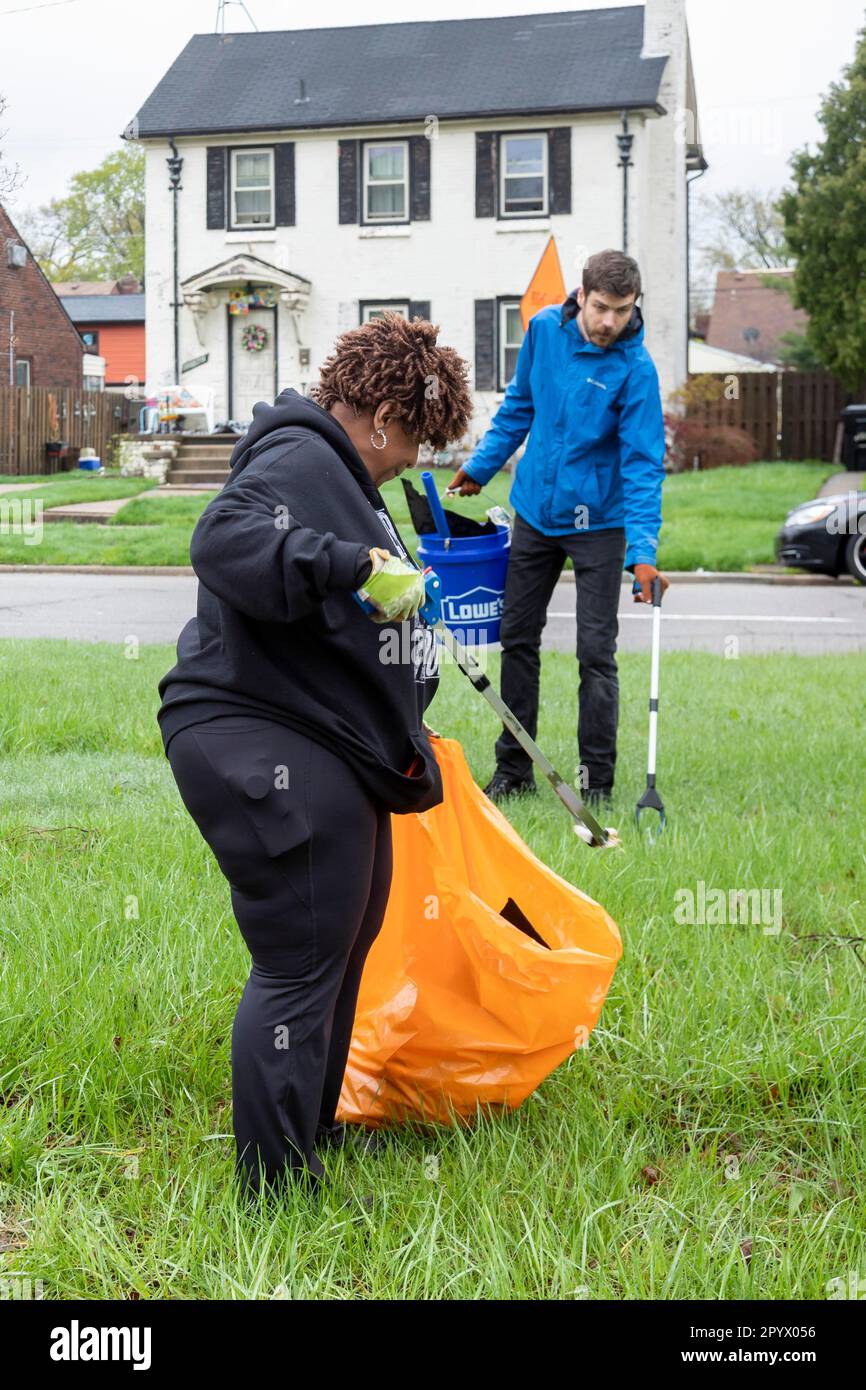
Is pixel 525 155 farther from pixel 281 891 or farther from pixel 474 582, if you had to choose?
pixel 281 891

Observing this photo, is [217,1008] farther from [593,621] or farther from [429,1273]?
[593,621]

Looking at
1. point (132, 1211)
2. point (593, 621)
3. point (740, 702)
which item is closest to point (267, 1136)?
point (132, 1211)

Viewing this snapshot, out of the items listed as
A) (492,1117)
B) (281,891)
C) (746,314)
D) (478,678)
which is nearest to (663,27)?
(478,678)

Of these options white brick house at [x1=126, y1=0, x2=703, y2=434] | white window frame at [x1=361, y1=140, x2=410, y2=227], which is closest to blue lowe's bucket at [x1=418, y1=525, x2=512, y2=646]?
white brick house at [x1=126, y1=0, x2=703, y2=434]

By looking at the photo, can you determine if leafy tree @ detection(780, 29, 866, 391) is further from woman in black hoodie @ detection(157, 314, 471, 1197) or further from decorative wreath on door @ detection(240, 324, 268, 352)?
woman in black hoodie @ detection(157, 314, 471, 1197)

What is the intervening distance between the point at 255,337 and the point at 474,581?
24.4 metres

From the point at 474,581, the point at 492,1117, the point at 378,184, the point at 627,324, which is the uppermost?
the point at 378,184

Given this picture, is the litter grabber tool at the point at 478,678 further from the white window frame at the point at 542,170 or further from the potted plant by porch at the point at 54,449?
the potted plant by porch at the point at 54,449

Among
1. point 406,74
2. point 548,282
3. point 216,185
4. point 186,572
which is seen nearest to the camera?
point 548,282

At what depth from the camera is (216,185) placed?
2914 cm

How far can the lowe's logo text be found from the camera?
5.82 m

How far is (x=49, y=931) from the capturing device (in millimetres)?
3811

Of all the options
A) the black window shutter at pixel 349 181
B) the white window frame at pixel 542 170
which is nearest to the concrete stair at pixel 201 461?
the black window shutter at pixel 349 181

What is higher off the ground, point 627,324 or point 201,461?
point 201,461
